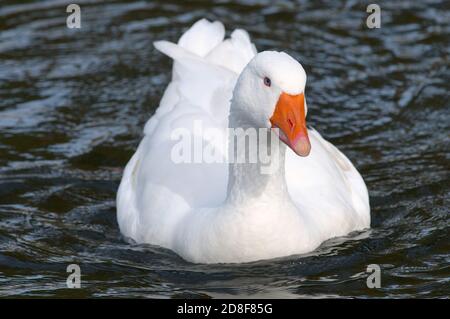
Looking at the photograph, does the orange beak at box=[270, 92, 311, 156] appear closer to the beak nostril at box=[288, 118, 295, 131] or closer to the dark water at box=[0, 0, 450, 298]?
the beak nostril at box=[288, 118, 295, 131]

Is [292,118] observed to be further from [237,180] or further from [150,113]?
[150,113]

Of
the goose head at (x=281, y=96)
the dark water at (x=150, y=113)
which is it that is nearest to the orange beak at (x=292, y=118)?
the goose head at (x=281, y=96)

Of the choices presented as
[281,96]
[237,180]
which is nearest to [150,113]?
[237,180]

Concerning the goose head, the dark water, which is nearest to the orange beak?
the goose head

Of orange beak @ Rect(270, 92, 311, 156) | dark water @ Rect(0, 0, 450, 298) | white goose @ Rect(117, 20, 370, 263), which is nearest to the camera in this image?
orange beak @ Rect(270, 92, 311, 156)

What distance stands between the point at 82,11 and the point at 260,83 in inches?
278

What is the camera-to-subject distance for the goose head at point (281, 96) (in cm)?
740

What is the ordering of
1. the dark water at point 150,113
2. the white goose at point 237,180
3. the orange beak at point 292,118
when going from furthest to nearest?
the dark water at point 150,113
the white goose at point 237,180
the orange beak at point 292,118

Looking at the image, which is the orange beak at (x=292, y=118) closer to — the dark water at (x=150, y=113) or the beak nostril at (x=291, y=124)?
the beak nostril at (x=291, y=124)

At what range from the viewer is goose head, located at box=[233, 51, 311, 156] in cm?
740

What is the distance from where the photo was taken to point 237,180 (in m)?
8.16

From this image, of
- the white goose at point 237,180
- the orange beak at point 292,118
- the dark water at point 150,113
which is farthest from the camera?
the dark water at point 150,113
